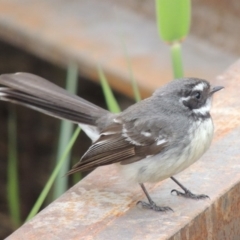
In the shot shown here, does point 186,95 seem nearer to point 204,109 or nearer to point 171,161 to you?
point 204,109

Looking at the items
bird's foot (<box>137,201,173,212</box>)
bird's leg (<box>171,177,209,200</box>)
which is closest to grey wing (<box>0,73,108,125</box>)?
bird's leg (<box>171,177,209,200</box>)

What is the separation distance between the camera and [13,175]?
13.7 ft

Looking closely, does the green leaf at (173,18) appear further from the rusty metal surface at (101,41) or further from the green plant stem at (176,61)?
the rusty metal surface at (101,41)

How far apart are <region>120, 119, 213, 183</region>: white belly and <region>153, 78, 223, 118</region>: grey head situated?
0.13 m

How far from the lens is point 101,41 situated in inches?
247

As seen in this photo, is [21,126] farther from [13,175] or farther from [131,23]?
[13,175]

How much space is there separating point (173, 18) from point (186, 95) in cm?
38

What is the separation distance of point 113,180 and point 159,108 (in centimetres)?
37

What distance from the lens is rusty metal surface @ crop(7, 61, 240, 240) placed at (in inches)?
111

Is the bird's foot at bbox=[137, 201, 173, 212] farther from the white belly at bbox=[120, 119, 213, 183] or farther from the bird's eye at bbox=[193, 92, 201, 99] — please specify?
the bird's eye at bbox=[193, 92, 201, 99]

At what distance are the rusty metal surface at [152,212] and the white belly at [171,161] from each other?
0.26ft

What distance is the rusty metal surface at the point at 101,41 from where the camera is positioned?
5891mm

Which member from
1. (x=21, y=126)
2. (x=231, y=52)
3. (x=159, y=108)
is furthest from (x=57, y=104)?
(x=21, y=126)

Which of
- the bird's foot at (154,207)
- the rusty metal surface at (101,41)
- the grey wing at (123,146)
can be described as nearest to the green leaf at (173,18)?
the grey wing at (123,146)
